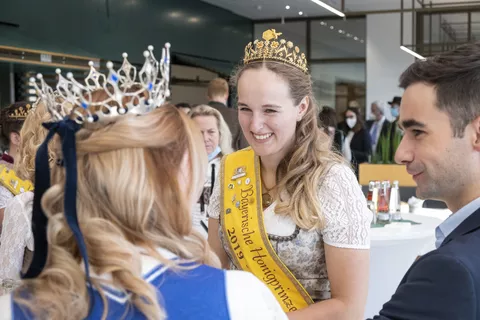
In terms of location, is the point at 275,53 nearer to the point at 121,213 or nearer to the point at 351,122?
the point at 121,213

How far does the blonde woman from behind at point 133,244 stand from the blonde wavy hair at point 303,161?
74 cm

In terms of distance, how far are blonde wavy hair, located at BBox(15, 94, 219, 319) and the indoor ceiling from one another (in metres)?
10.2

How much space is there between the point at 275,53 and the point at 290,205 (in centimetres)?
48

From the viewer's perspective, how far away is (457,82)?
125 cm

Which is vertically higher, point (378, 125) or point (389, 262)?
point (378, 125)

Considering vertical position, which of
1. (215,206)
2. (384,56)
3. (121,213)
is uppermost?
(384,56)

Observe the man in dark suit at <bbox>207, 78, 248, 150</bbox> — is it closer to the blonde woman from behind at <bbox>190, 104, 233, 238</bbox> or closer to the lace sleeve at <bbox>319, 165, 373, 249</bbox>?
the blonde woman from behind at <bbox>190, 104, 233, 238</bbox>

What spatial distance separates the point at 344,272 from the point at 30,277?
944 mm

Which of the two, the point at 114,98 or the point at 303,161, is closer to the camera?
the point at 114,98

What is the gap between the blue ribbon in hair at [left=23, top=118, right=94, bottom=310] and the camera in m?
0.93

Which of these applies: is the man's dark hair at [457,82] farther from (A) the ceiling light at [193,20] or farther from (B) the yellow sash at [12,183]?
(A) the ceiling light at [193,20]

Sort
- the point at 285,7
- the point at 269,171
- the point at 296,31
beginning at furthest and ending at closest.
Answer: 1. the point at 296,31
2. the point at 285,7
3. the point at 269,171

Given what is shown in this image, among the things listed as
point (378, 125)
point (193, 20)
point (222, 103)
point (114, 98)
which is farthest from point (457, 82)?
point (193, 20)

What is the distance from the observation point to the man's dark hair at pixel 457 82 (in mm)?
1231
